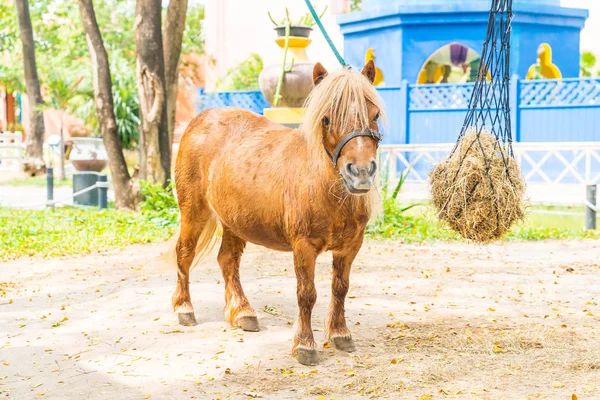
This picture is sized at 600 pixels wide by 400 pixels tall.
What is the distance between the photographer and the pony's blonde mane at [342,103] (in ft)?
15.1

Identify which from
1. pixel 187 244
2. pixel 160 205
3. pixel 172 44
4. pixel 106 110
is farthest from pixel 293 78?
pixel 187 244

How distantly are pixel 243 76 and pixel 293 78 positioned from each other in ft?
57.3

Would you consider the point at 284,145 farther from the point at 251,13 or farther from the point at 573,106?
the point at 251,13

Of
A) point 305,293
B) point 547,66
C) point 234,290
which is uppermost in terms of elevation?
point 547,66

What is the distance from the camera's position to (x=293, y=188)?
5078mm

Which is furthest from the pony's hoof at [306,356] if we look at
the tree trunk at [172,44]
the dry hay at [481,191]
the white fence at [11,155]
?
the white fence at [11,155]

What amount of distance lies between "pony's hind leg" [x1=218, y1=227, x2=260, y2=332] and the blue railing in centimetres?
1127

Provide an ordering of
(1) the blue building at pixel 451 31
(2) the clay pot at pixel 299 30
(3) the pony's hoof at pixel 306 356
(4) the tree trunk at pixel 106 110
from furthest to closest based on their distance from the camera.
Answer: (1) the blue building at pixel 451 31, (4) the tree trunk at pixel 106 110, (2) the clay pot at pixel 299 30, (3) the pony's hoof at pixel 306 356

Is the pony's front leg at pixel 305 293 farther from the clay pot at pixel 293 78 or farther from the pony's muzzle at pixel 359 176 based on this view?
the clay pot at pixel 293 78

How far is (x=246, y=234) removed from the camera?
559 centimetres

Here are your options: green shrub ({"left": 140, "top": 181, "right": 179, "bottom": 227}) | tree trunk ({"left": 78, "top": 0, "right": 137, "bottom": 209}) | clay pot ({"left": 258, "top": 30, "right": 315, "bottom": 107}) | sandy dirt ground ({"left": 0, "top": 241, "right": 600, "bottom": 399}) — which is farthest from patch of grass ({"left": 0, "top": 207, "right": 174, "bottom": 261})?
clay pot ({"left": 258, "top": 30, "right": 315, "bottom": 107})

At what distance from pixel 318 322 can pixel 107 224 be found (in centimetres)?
706

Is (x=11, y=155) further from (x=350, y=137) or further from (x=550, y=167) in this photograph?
(x=350, y=137)

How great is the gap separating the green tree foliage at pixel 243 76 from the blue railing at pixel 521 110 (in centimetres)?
952
